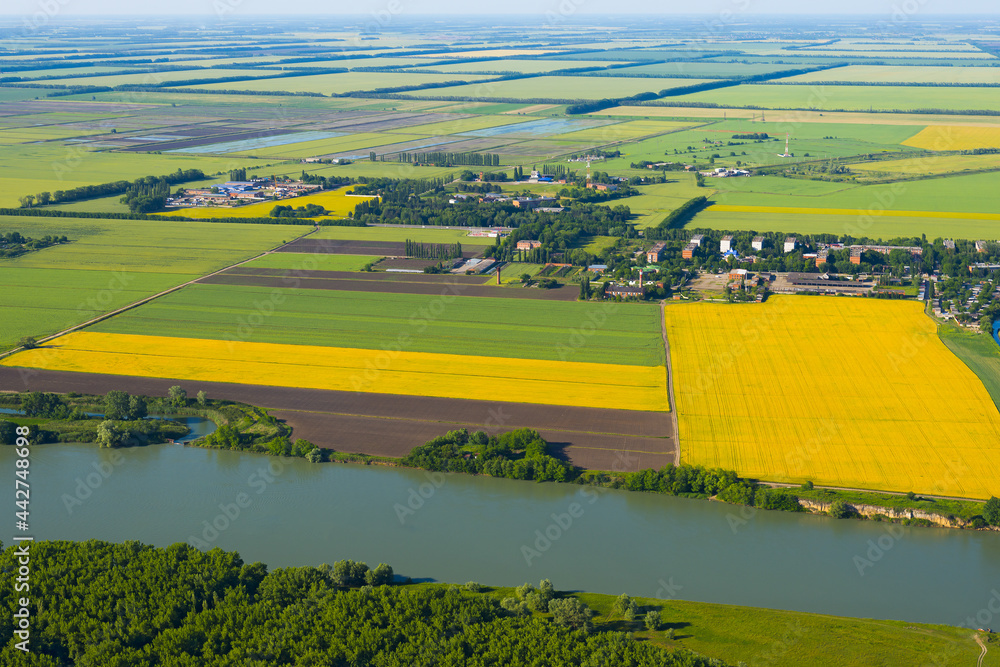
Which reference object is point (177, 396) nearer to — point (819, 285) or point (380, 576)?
point (380, 576)

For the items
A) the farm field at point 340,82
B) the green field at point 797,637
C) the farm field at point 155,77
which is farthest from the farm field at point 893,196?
the farm field at point 155,77

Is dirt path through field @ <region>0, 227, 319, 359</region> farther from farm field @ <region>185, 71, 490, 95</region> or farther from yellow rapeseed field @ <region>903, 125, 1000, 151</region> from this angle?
farm field @ <region>185, 71, 490, 95</region>

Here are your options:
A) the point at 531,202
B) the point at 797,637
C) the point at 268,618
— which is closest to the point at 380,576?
the point at 268,618

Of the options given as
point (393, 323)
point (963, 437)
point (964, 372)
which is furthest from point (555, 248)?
point (963, 437)

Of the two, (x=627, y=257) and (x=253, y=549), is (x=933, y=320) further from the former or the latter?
(x=253, y=549)

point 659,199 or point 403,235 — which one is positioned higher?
point 659,199

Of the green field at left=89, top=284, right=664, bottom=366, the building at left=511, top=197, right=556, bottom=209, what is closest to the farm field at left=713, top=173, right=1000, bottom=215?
the building at left=511, top=197, right=556, bottom=209
